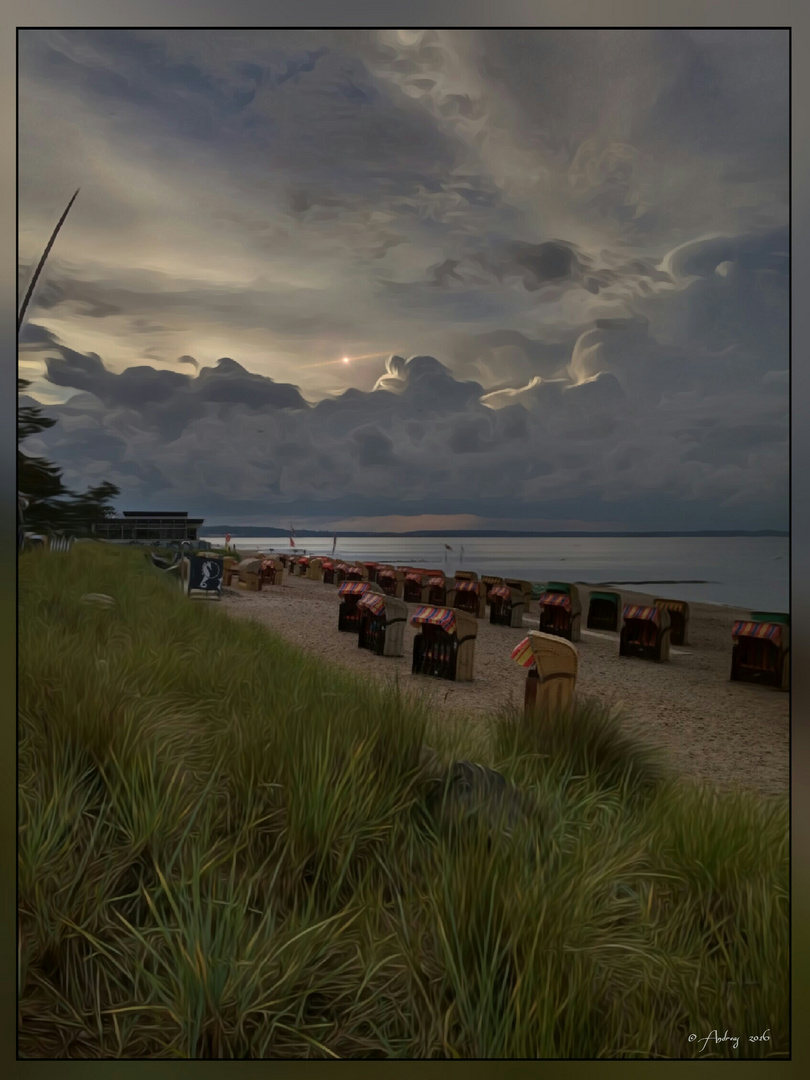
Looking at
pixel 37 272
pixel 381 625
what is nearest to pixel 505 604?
pixel 381 625

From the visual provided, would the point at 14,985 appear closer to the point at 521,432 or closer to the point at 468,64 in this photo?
the point at 521,432

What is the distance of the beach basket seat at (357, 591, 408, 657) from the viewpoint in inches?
88.0

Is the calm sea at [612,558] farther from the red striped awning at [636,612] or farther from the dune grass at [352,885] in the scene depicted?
the red striped awning at [636,612]

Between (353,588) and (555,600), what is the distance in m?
0.82

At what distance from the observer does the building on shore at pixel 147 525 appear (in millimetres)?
1752

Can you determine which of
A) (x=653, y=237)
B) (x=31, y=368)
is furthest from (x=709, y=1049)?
(x=31, y=368)

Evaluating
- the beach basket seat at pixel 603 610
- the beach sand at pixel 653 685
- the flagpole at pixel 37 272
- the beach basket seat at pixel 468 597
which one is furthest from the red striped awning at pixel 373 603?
the flagpole at pixel 37 272

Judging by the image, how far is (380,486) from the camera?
1768mm

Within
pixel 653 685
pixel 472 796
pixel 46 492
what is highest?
pixel 46 492

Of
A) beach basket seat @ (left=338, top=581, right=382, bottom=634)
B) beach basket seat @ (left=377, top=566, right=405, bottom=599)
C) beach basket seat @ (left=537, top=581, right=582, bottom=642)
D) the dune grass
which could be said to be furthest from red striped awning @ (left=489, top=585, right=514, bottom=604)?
the dune grass

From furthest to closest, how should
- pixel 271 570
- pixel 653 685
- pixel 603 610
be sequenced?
pixel 603 610 < pixel 653 685 < pixel 271 570

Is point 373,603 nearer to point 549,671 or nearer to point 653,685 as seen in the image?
point 549,671

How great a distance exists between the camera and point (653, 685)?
210 centimetres

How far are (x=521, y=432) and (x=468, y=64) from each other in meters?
0.97
